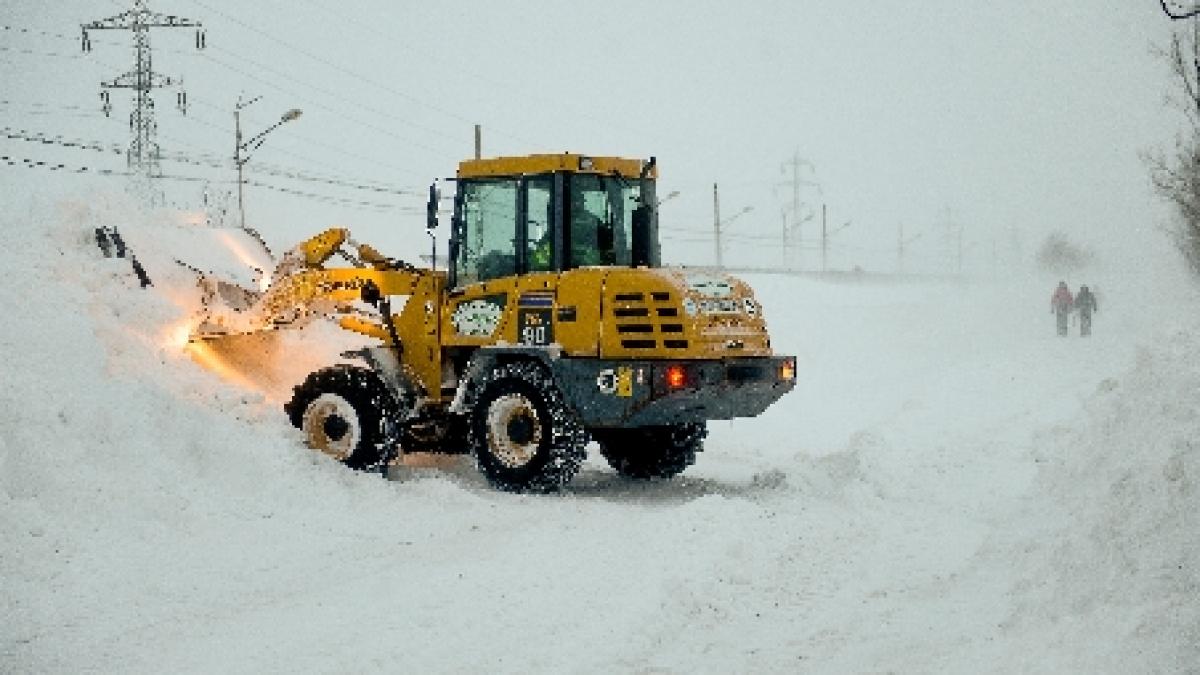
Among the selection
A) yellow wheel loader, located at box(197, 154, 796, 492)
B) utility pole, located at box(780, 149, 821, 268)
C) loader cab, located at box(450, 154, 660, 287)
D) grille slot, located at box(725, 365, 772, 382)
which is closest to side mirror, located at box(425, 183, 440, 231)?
yellow wheel loader, located at box(197, 154, 796, 492)

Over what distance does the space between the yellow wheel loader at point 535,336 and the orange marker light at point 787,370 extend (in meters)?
0.02

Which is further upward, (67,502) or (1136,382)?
(1136,382)

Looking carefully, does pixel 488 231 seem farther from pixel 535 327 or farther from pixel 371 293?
pixel 371 293

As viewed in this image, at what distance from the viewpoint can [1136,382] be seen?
8266mm

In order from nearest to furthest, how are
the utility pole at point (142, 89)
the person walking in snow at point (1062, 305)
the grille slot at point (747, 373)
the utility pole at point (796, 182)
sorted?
the grille slot at point (747, 373) → the person walking in snow at point (1062, 305) → the utility pole at point (142, 89) → the utility pole at point (796, 182)

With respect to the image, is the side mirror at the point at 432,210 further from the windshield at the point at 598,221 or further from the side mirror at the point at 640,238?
the side mirror at the point at 640,238

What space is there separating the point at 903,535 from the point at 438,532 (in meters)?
3.65

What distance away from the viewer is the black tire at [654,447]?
13.4 m

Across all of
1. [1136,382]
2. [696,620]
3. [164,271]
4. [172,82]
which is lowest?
[696,620]

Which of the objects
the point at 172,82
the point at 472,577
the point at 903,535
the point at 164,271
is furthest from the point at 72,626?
the point at 172,82

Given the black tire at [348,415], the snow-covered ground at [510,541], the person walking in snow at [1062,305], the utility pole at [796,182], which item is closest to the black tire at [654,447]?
the snow-covered ground at [510,541]

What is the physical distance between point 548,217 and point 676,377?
2.06m

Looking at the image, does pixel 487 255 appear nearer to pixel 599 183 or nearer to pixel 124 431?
pixel 599 183

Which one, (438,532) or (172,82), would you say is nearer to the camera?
(438,532)
